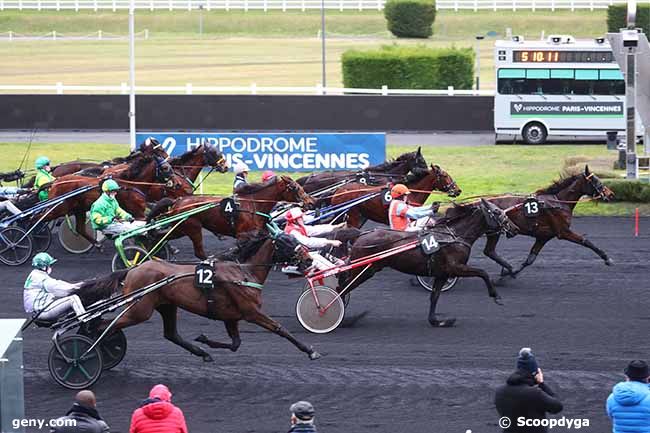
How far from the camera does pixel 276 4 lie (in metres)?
59.0

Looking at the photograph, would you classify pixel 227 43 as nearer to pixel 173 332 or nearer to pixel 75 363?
pixel 173 332

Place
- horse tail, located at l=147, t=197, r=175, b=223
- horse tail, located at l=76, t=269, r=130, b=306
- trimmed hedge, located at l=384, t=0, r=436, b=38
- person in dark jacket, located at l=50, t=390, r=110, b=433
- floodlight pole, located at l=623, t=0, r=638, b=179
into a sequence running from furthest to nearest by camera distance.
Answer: trimmed hedge, located at l=384, t=0, r=436, b=38 → floodlight pole, located at l=623, t=0, r=638, b=179 → horse tail, located at l=147, t=197, r=175, b=223 → horse tail, located at l=76, t=269, r=130, b=306 → person in dark jacket, located at l=50, t=390, r=110, b=433

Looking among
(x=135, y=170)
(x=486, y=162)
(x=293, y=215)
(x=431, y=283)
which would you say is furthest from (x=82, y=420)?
(x=486, y=162)

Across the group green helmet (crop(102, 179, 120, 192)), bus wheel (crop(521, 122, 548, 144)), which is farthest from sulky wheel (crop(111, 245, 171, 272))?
bus wheel (crop(521, 122, 548, 144))

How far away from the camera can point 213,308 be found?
422 inches

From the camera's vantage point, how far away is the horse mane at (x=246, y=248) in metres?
11.2

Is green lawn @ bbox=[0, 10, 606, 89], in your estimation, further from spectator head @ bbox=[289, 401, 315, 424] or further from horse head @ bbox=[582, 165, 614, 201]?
spectator head @ bbox=[289, 401, 315, 424]

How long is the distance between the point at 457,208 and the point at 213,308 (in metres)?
3.71

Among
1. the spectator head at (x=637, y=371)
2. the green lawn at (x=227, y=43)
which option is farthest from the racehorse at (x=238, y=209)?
the green lawn at (x=227, y=43)

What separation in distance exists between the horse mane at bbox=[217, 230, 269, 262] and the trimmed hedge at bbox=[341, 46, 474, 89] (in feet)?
87.5

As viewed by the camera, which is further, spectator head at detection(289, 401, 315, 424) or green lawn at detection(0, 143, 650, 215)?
green lawn at detection(0, 143, 650, 215)

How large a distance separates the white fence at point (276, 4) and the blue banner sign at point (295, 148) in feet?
106

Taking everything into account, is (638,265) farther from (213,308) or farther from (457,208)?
(213,308)

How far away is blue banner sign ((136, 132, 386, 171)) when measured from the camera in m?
21.7
